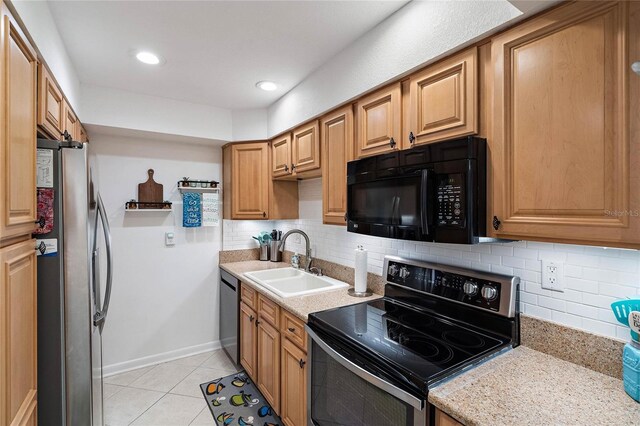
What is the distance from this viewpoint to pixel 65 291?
4.43 feet

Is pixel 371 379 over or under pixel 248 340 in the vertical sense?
over

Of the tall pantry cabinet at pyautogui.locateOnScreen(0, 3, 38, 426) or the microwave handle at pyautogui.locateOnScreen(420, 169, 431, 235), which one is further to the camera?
the microwave handle at pyautogui.locateOnScreen(420, 169, 431, 235)

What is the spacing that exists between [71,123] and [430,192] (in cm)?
229

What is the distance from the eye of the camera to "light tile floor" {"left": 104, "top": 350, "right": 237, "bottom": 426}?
2215 millimetres

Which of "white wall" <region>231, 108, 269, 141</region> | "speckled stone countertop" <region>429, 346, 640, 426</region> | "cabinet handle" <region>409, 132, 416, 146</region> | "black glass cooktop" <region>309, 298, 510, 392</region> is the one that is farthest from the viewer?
"white wall" <region>231, 108, 269, 141</region>

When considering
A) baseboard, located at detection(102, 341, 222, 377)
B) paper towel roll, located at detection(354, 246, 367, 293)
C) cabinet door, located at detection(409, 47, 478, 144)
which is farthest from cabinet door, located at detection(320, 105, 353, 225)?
baseboard, located at detection(102, 341, 222, 377)

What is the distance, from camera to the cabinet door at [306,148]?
231 cm

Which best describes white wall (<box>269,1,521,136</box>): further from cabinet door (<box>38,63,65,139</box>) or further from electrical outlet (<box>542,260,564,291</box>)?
cabinet door (<box>38,63,65,139</box>)

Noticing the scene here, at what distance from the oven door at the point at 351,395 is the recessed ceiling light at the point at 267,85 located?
188 centimetres

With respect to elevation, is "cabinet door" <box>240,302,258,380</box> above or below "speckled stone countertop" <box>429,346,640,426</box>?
below

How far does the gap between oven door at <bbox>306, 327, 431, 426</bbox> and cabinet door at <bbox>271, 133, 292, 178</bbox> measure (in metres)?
1.52

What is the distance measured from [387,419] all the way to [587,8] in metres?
1.54

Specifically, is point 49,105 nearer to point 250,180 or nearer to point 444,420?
point 250,180

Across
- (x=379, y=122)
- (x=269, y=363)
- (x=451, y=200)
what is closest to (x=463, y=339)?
(x=451, y=200)
